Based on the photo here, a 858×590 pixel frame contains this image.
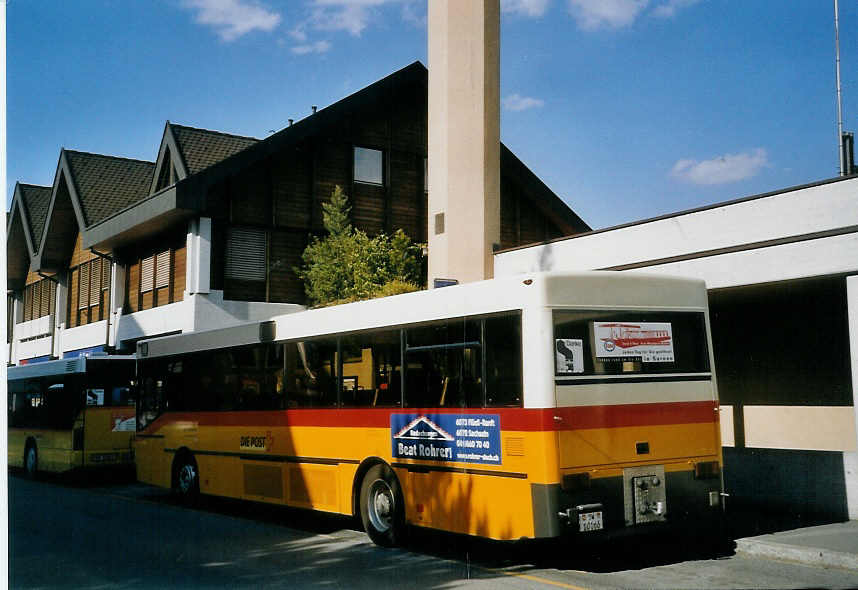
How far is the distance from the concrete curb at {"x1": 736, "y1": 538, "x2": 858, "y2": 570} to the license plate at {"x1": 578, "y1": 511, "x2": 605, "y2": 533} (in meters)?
2.12

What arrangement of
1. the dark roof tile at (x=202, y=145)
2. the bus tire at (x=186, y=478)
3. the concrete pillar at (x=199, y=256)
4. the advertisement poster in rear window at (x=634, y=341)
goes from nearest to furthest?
the advertisement poster in rear window at (x=634, y=341) < the bus tire at (x=186, y=478) < the concrete pillar at (x=199, y=256) < the dark roof tile at (x=202, y=145)

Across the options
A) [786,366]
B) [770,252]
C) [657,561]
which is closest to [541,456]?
[657,561]

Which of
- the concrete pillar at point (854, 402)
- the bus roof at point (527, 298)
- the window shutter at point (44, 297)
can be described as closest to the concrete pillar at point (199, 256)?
the bus roof at point (527, 298)

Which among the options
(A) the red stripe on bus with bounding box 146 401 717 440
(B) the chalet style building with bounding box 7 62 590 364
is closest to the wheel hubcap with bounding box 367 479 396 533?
(A) the red stripe on bus with bounding box 146 401 717 440

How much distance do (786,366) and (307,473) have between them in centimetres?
800

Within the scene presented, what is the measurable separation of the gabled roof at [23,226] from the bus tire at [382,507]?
109 ft

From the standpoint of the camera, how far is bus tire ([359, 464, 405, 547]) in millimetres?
11062

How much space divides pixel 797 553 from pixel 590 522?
2.41 metres

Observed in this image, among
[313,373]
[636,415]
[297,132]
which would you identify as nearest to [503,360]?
[636,415]

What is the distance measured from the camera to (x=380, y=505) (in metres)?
11.5

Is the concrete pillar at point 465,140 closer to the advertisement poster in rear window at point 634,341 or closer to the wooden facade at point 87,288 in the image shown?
the advertisement poster in rear window at point 634,341

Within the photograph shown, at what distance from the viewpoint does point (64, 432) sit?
20734 millimetres

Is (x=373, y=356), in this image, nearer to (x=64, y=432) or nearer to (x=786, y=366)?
(x=786, y=366)

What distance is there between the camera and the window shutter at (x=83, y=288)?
36.8 m
